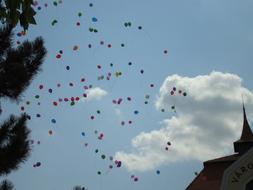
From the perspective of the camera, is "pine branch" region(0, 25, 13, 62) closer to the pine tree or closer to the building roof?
the pine tree

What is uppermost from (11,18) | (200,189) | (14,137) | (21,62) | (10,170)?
(21,62)

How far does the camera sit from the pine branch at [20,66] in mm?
11773

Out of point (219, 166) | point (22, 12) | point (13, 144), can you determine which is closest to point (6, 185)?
point (13, 144)

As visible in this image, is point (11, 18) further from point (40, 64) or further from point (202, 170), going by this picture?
point (202, 170)

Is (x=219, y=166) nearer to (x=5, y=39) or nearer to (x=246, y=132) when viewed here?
(x=246, y=132)

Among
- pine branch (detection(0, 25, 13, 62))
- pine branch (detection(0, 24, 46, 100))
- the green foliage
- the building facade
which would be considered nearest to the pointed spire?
the building facade

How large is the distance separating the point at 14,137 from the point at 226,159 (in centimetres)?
1271

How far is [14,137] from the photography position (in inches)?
436

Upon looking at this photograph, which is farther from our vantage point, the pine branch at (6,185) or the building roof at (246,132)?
the building roof at (246,132)

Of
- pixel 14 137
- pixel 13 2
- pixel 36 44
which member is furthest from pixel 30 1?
pixel 36 44

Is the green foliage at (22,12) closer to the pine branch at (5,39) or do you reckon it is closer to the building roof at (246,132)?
the pine branch at (5,39)

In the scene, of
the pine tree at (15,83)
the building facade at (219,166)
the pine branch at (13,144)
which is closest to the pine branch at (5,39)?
the pine tree at (15,83)

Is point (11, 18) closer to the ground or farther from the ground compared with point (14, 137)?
closer to the ground

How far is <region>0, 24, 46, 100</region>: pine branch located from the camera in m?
11.8
